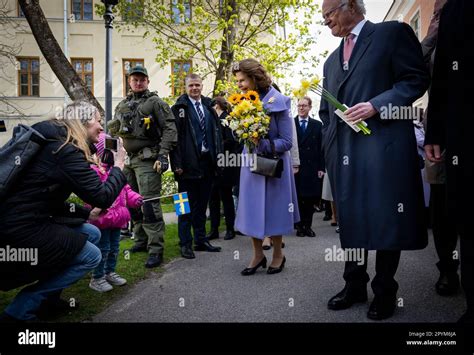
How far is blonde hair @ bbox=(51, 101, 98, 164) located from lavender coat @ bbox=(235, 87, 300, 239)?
6.19 feet

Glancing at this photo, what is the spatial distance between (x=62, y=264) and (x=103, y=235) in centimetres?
110

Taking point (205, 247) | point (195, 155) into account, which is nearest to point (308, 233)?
point (205, 247)

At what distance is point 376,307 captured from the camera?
10.2 feet

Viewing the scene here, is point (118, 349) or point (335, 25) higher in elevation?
point (335, 25)

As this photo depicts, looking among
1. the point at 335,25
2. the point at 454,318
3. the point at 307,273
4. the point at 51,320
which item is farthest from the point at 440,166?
the point at 51,320

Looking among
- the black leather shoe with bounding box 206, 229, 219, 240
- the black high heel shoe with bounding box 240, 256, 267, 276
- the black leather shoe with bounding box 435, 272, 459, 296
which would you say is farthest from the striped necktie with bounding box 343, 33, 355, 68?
the black leather shoe with bounding box 206, 229, 219, 240

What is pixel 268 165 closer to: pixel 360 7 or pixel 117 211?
pixel 117 211

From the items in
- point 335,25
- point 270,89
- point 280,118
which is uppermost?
point 335,25

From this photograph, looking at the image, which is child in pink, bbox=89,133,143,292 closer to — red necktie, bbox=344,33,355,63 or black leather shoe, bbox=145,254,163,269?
black leather shoe, bbox=145,254,163,269

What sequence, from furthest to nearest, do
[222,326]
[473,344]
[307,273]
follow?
[307,273]
[222,326]
[473,344]

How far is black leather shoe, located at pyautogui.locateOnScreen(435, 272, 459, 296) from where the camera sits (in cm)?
358

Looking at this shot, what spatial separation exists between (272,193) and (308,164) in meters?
3.14

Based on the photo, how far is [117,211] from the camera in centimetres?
411

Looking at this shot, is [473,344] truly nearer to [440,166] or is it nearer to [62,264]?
[440,166]
